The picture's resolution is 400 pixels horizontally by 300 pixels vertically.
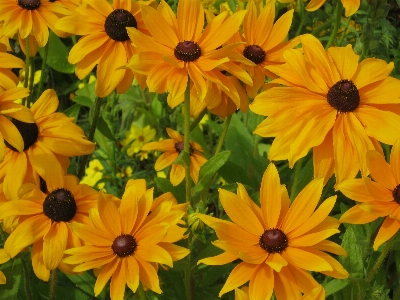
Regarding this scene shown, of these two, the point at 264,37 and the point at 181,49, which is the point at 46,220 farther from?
the point at 264,37

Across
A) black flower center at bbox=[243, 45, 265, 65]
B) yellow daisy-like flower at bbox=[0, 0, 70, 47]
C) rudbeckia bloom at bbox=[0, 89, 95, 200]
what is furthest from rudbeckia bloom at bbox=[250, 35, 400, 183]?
yellow daisy-like flower at bbox=[0, 0, 70, 47]

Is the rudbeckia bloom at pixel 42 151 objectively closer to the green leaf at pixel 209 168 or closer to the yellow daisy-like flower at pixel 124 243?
the yellow daisy-like flower at pixel 124 243

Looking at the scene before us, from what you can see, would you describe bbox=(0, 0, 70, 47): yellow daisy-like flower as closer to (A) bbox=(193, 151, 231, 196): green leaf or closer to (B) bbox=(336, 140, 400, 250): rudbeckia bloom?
(A) bbox=(193, 151, 231, 196): green leaf

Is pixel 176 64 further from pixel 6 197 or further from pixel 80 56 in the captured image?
pixel 6 197

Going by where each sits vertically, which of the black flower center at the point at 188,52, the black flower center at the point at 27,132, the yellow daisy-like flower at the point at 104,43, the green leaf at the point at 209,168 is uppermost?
the yellow daisy-like flower at the point at 104,43

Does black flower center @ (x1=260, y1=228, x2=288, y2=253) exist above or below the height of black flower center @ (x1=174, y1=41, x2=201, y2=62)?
below

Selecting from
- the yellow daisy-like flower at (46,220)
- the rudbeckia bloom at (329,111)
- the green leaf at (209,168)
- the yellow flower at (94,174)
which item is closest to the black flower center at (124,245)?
the yellow daisy-like flower at (46,220)
